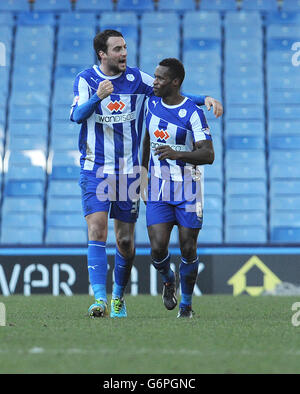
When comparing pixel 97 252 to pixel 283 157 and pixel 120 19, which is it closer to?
pixel 283 157

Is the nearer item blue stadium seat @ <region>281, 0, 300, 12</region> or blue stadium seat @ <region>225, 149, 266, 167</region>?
blue stadium seat @ <region>225, 149, 266, 167</region>

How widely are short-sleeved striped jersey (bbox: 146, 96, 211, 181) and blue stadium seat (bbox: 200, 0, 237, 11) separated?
7822 mm

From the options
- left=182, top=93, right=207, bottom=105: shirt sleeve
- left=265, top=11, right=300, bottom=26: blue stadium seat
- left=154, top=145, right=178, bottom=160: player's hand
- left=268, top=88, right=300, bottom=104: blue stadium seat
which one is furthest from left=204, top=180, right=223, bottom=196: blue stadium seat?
left=154, top=145, right=178, bottom=160: player's hand

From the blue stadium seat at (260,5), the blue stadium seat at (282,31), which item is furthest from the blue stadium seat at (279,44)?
the blue stadium seat at (260,5)

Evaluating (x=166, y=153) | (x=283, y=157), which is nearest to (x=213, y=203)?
(x=283, y=157)

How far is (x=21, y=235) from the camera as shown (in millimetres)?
11383

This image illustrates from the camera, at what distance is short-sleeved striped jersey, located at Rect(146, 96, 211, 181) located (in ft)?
19.1

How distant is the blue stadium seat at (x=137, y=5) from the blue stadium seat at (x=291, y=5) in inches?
80.9

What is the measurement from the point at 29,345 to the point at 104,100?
2.38m

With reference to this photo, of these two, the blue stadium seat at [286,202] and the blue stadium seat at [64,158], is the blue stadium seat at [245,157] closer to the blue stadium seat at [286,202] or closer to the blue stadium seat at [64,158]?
the blue stadium seat at [286,202]

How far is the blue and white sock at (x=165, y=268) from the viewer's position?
5.95m

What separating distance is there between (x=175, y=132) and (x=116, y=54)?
2.24 ft

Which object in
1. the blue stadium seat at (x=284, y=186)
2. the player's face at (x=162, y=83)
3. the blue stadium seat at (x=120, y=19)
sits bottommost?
the player's face at (x=162, y=83)

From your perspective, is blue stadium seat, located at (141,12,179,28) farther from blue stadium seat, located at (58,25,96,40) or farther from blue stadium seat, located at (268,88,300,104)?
blue stadium seat, located at (268,88,300,104)
